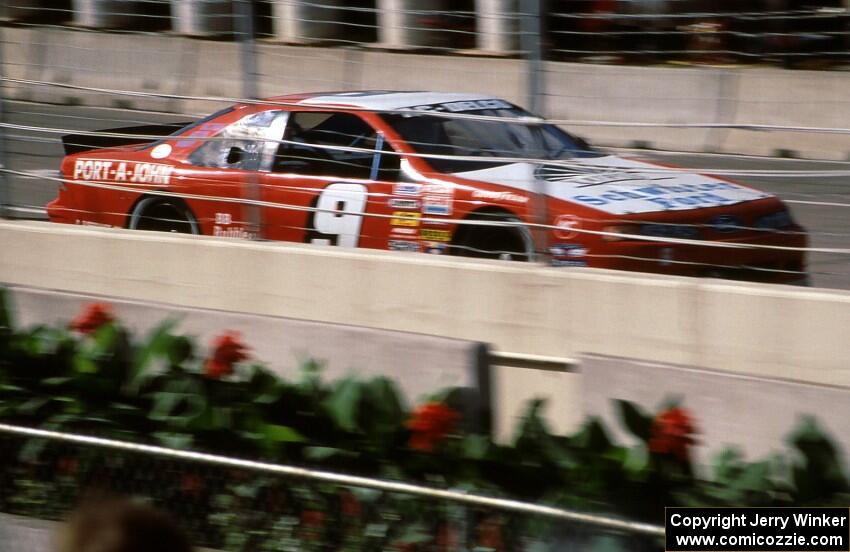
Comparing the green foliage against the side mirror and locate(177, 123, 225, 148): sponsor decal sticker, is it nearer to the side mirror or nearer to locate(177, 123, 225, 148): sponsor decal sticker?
the side mirror

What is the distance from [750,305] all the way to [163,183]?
407cm

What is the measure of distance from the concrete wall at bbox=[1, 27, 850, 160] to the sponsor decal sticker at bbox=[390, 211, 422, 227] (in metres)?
0.93

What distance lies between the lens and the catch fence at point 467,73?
20.4 ft

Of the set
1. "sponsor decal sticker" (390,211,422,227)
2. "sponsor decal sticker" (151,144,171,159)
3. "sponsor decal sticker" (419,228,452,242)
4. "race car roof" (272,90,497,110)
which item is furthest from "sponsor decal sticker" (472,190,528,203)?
"sponsor decal sticker" (151,144,171,159)

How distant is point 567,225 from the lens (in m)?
6.18

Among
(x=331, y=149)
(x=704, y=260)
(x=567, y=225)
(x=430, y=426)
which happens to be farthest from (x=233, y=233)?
(x=430, y=426)

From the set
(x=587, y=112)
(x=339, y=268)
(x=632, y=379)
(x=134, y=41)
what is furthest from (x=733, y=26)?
(x=632, y=379)

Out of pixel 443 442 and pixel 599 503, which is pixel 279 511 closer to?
pixel 443 442

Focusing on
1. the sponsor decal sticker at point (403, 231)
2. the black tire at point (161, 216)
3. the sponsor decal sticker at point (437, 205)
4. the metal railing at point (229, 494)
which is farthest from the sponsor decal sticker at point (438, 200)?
the metal railing at point (229, 494)

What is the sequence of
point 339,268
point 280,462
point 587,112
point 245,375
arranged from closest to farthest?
1. point 280,462
2. point 245,375
3. point 339,268
4. point 587,112

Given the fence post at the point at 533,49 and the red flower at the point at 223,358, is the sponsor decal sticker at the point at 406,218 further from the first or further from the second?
the red flower at the point at 223,358

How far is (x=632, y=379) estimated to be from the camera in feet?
16.0

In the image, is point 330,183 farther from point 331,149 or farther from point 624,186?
point 624,186

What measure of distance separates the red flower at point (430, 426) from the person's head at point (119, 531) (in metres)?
2.13
